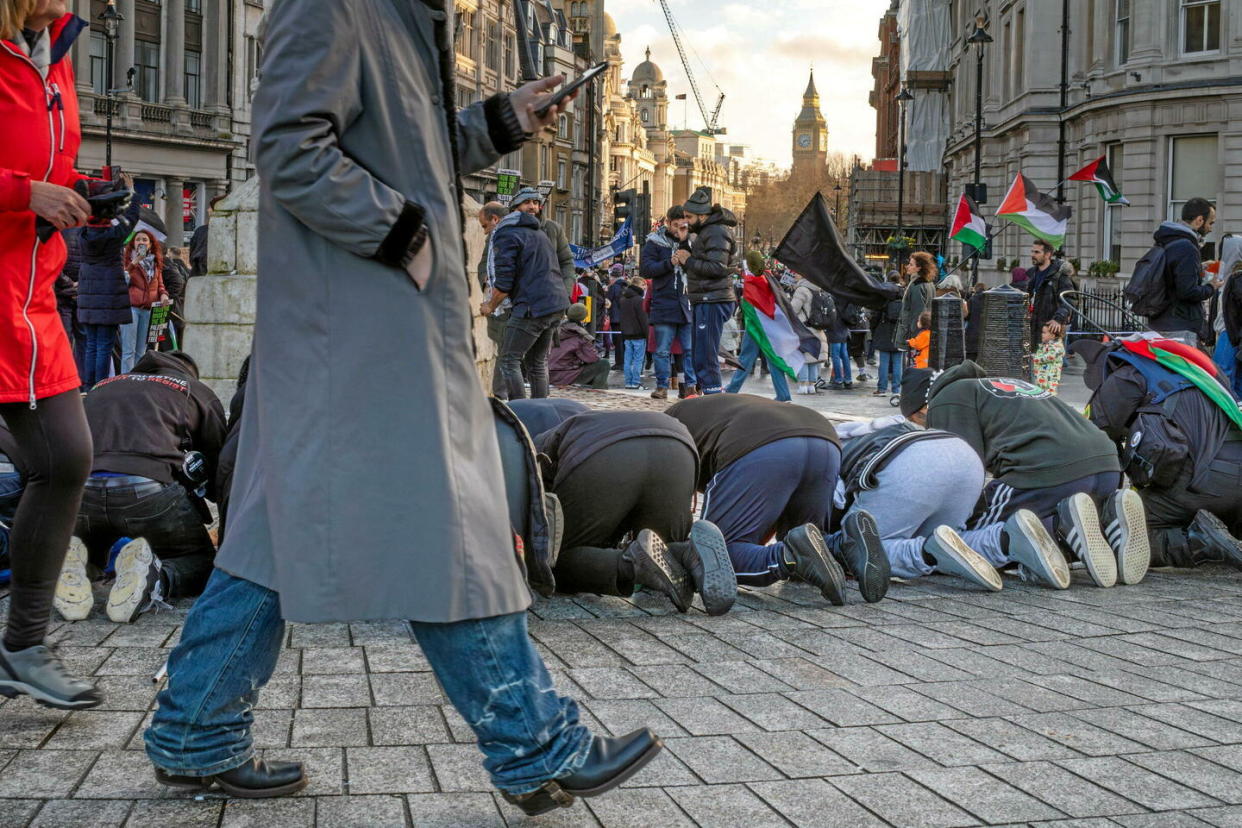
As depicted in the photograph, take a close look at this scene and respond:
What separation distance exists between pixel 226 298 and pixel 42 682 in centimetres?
657

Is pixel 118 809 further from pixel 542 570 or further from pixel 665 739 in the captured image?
pixel 542 570

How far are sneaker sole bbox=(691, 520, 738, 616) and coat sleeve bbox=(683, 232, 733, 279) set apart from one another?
9806mm

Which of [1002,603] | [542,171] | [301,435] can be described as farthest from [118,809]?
[542,171]

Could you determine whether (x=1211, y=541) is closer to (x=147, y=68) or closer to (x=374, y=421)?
(x=374, y=421)

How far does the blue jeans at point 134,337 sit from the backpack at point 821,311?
7.97 metres

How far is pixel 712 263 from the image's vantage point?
49.7ft

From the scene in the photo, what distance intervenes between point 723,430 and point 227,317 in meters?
5.27

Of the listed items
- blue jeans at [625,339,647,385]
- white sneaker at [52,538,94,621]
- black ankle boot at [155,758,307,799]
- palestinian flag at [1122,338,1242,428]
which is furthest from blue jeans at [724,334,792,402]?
black ankle boot at [155,758,307,799]

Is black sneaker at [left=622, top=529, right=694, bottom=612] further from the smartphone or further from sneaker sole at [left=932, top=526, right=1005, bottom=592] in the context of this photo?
the smartphone

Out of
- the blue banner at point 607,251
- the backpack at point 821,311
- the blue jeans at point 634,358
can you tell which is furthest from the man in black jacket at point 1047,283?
the blue banner at point 607,251

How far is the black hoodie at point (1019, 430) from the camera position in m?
6.74

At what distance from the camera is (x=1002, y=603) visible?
6035 mm

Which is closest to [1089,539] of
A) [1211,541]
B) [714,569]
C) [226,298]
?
[1211,541]

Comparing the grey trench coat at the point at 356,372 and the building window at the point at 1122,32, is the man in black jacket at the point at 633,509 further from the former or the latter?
the building window at the point at 1122,32
